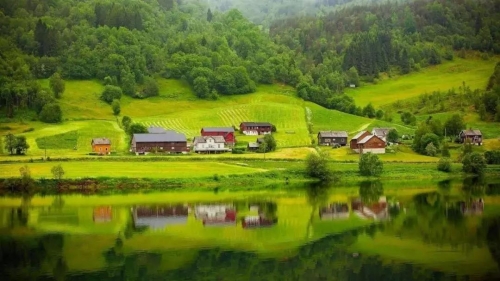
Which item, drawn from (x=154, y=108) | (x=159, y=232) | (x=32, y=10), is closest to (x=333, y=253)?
(x=159, y=232)

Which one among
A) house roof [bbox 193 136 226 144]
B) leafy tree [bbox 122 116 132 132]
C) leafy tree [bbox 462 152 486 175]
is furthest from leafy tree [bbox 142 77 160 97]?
leafy tree [bbox 462 152 486 175]

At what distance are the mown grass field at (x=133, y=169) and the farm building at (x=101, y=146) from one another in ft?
31.4

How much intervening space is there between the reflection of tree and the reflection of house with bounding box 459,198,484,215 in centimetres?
825

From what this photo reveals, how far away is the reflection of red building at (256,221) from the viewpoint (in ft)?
159

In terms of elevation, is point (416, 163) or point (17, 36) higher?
point (17, 36)

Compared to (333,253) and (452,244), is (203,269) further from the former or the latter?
(452,244)

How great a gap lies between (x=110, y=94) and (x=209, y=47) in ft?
136

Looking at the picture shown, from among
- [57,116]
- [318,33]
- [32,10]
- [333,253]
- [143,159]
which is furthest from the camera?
[318,33]

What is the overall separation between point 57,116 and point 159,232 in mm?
60751

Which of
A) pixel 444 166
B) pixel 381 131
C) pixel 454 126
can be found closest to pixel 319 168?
pixel 444 166

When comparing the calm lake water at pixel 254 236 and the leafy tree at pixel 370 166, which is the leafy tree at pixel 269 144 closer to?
the leafy tree at pixel 370 166

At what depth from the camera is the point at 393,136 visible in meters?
96.5

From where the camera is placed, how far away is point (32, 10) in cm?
14250

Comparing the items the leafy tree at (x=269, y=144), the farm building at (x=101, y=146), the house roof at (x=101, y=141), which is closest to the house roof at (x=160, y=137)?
the house roof at (x=101, y=141)
